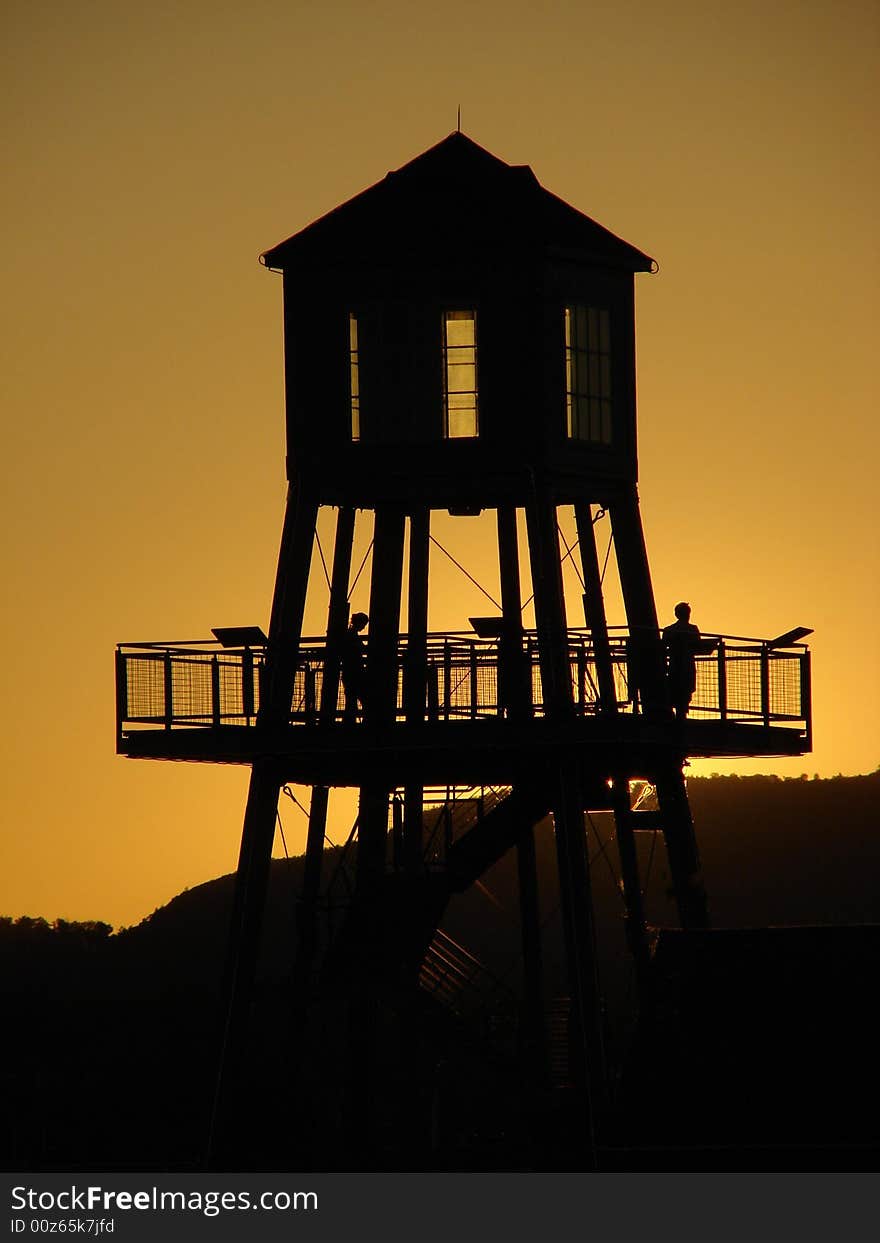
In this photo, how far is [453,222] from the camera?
62438mm

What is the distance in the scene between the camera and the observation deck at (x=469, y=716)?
6062 cm

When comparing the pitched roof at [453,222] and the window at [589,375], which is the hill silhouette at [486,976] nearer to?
the window at [589,375]

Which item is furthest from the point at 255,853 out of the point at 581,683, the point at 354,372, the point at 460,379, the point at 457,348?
the point at 457,348

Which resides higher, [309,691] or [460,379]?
[460,379]

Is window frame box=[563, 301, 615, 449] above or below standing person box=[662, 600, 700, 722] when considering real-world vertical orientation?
above

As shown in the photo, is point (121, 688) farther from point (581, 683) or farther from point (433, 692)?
point (581, 683)

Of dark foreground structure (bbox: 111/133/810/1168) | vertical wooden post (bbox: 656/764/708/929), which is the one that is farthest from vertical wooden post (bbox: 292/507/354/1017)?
vertical wooden post (bbox: 656/764/708/929)

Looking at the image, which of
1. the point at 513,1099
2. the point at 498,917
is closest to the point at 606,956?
the point at 498,917

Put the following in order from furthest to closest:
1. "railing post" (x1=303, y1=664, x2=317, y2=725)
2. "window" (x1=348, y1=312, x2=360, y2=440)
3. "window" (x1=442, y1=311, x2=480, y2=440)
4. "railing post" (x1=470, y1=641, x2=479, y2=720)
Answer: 1. "window" (x1=348, y1=312, x2=360, y2=440)
2. "railing post" (x1=303, y1=664, x2=317, y2=725)
3. "window" (x1=442, y1=311, x2=480, y2=440)
4. "railing post" (x1=470, y1=641, x2=479, y2=720)

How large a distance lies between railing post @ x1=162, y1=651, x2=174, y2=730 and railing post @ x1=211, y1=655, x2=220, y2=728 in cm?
61

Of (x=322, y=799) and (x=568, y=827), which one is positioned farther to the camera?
(x=322, y=799)

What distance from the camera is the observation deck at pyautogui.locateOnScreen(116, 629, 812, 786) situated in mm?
60625

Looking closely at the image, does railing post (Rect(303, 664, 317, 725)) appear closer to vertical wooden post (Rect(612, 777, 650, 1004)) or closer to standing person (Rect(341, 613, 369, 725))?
standing person (Rect(341, 613, 369, 725))

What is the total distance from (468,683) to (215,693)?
3859 millimetres
